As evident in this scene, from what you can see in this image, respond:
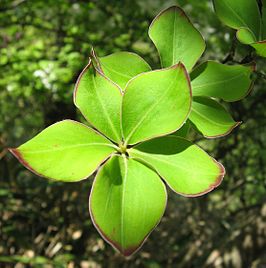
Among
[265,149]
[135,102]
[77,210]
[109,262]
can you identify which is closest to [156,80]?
[135,102]

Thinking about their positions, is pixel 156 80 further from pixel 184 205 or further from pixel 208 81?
pixel 184 205

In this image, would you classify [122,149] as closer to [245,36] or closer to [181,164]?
[181,164]

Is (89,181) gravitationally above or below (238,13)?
below

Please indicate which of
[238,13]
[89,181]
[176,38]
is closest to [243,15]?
[238,13]

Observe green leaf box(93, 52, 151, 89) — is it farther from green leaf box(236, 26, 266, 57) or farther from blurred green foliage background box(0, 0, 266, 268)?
blurred green foliage background box(0, 0, 266, 268)

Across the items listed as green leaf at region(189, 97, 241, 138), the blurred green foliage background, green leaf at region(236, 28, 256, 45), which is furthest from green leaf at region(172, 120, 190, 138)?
the blurred green foliage background

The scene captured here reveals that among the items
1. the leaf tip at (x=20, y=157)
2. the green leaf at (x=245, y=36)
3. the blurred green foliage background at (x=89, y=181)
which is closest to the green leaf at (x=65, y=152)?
the leaf tip at (x=20, y=157)
